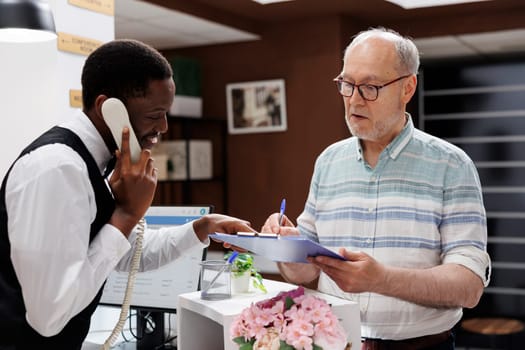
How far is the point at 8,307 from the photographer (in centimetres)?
152

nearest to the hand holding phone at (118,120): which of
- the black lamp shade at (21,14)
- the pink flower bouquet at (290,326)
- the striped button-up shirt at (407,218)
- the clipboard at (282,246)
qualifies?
the clipboard at (282,246)

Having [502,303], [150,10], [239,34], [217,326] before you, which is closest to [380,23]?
[239,34]

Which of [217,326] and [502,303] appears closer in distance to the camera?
[217,326]

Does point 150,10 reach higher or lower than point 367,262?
higher

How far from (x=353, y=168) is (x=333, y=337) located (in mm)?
790

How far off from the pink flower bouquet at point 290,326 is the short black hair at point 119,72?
56 centimetres

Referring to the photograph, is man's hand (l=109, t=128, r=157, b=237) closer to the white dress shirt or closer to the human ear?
the white dress shirt

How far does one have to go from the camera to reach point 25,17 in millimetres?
2256

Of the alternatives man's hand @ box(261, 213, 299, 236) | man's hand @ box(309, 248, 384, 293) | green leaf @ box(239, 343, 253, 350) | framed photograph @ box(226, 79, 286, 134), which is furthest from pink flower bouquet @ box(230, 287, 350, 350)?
framed photograph @ box(226, 79, 286, 134)

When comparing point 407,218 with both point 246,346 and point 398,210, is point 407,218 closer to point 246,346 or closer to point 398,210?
point 398,210

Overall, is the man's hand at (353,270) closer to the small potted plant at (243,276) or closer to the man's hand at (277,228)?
the man's hand at (277,228)

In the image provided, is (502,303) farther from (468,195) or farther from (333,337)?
(333,337)

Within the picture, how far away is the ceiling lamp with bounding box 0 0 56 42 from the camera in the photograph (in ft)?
7.37

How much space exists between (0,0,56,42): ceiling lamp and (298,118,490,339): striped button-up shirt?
1070 millimetres
